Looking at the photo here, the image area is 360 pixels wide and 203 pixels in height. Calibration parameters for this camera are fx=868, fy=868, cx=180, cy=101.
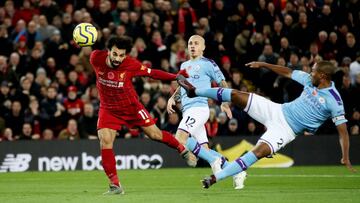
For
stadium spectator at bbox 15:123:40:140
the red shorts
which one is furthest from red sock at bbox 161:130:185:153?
stadium spectator at bbox 15:123:40:140

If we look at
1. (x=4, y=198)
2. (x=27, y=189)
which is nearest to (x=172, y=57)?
(x=27, y=189)

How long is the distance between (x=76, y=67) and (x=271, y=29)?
234 inches

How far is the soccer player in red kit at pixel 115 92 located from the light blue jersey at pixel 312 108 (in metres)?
1.90

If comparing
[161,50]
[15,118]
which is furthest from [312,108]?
[161,50]

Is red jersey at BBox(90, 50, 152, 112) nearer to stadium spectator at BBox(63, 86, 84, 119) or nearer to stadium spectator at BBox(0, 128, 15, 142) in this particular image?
stadium spectator at BBox(0, 128, 15, 142)

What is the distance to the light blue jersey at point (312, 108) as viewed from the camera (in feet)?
40.9

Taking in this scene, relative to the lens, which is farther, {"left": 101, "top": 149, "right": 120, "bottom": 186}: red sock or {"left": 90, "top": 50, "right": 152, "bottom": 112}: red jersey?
{"left": 90, "top": 50, "right": 152, "bottom": 112}: red jersey

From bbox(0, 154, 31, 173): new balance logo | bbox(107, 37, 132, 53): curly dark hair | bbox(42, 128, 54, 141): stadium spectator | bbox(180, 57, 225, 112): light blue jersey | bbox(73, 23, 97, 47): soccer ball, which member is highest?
bbox(73, 23, 97, 47): soccer ball

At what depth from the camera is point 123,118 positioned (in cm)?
1345

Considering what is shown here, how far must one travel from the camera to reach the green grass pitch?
12008mm

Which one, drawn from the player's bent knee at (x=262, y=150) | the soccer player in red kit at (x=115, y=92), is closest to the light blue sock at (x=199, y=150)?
the soccer player in red kit at (x=115, y=92)

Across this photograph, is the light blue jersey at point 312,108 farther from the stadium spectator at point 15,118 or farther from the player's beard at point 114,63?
the stadium spectator at point 15,118

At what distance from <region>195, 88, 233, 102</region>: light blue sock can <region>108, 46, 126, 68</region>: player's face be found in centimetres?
127

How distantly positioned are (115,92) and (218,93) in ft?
5.74
